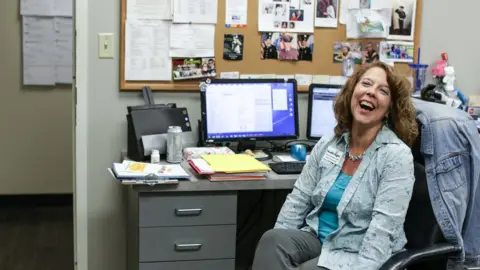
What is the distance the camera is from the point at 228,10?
298 centimetres

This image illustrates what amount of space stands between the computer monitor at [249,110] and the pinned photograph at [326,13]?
36 centimetres

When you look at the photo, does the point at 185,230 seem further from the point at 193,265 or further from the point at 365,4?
the point at 365,4

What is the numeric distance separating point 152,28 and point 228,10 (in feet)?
1.24

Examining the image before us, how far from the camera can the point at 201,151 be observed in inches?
109

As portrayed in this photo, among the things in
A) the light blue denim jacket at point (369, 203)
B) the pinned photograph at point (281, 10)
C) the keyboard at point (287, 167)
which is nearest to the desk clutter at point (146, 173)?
the keyboard at point (287, 167)

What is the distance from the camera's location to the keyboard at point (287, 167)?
2.57 meters

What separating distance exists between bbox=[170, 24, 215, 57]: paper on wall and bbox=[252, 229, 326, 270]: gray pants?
1121 mm

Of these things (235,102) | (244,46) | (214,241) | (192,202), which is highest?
(244,46)

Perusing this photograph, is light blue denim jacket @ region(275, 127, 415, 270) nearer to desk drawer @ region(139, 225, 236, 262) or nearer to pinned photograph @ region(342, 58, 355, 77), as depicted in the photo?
desk drawer @ region(139, 225, 236, 262)

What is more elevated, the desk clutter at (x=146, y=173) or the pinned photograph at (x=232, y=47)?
the pinned photograph at (x=232, y=47)

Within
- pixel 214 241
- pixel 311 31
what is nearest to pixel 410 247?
pixel 214 241

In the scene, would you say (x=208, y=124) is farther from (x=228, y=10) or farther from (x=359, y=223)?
(x=359, y=223)

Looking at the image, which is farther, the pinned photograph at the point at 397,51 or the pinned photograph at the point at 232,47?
the pinned photograph at the point at 397,51

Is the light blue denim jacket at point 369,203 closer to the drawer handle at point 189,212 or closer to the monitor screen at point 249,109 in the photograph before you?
the drawer handle at point 189,212
